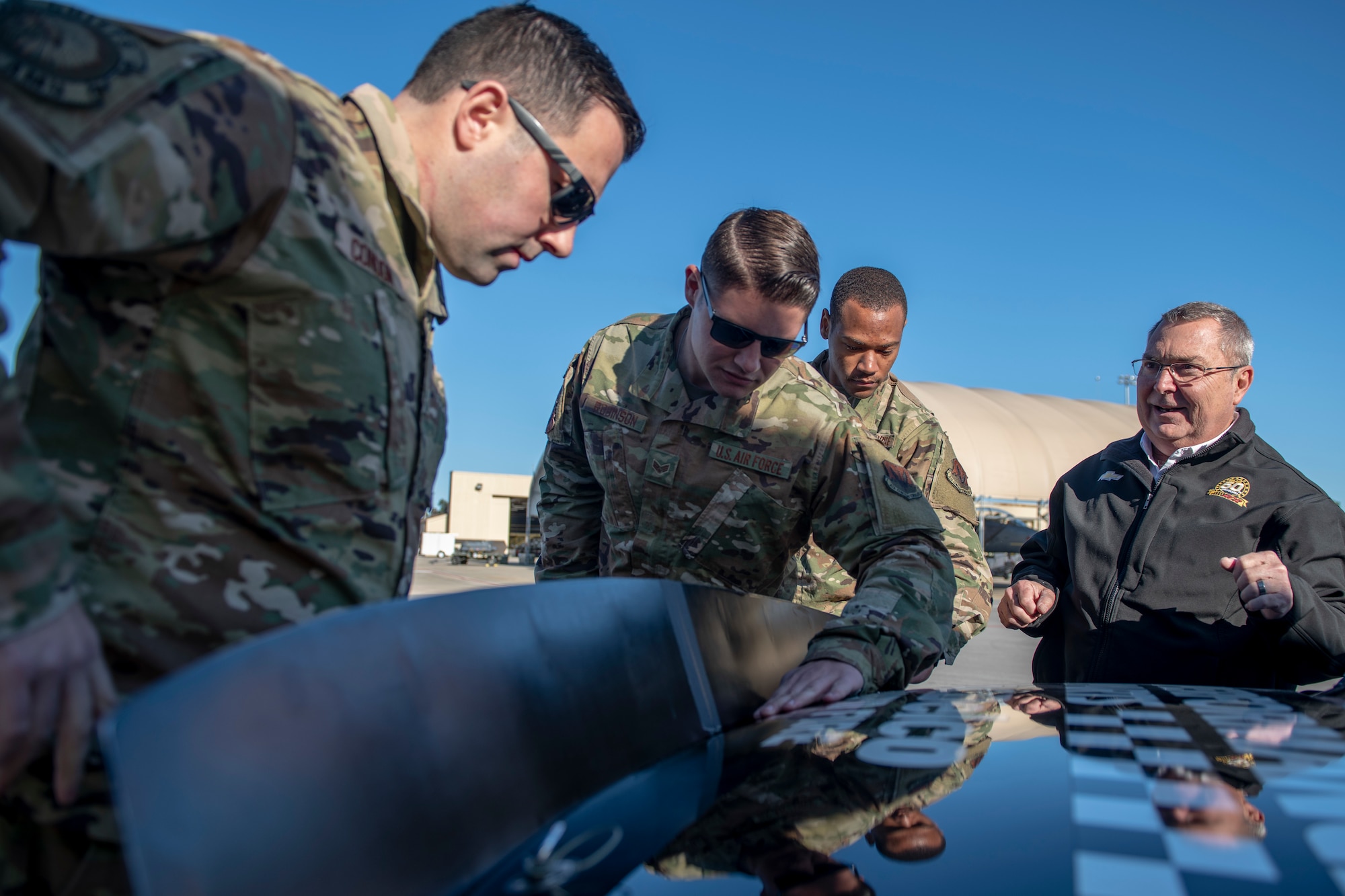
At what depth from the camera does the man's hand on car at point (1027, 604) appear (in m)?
2.64

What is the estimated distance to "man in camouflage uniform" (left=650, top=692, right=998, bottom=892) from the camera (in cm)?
88

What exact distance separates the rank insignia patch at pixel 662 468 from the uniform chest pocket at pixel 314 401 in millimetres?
1330

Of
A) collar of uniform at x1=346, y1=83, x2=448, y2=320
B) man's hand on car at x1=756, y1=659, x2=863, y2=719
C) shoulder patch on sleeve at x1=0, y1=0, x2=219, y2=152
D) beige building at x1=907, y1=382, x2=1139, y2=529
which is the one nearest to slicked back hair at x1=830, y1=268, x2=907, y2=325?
man's hand on car at x1=756, y1=659, x2=863, y2=719

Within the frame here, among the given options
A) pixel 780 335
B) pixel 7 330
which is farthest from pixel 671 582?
pixel 780 335

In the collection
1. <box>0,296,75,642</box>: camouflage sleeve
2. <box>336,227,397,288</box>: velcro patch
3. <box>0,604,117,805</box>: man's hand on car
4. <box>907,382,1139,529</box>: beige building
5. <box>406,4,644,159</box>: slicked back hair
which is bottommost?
<box>907,382,1139,529</box>: beige building

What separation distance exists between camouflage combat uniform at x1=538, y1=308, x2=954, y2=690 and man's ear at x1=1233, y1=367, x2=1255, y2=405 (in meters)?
1.17

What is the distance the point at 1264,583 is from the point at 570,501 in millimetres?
1835

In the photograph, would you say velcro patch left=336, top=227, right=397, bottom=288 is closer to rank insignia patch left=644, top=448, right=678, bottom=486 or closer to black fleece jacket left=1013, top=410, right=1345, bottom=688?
rank insignia patch left=644, top=448, right=678, bottom=486

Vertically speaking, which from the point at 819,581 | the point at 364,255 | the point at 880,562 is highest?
the point at 364,255

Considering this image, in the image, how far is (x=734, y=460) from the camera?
2434mm

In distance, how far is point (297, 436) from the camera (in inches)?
44.6

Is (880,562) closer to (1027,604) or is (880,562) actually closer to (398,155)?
(1027,604)

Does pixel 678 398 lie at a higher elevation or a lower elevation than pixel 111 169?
lower

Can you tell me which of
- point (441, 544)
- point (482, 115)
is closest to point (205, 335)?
point (482, 115)
